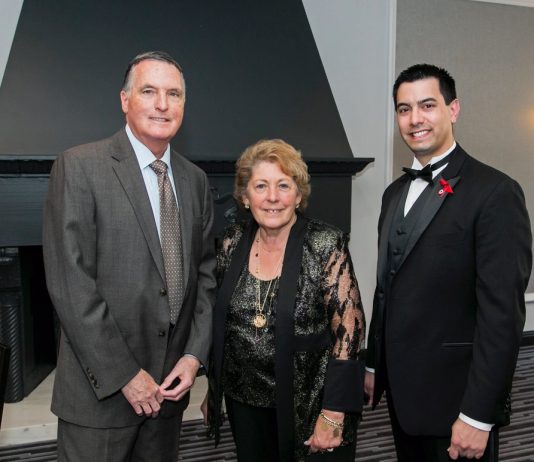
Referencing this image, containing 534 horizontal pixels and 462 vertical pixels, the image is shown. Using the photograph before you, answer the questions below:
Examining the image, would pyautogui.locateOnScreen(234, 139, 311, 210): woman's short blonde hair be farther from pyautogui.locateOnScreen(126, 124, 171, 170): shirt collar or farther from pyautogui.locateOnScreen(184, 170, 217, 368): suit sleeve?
pyautogui.locateOnScreen(126, 124, 171, 170): shirt collar

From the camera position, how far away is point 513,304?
A: 139 centimetres

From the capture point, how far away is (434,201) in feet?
4.97

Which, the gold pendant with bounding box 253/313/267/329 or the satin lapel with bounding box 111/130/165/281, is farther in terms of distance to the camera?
the gold pendant with bounding box 253/313/267/329

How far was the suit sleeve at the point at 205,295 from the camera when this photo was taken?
1695mm

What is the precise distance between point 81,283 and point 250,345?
537 mm

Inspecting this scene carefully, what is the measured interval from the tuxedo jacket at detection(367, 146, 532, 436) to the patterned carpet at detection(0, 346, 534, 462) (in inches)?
48.7

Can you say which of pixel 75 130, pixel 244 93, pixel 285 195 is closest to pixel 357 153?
pixel 244 93

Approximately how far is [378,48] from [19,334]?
292 cm

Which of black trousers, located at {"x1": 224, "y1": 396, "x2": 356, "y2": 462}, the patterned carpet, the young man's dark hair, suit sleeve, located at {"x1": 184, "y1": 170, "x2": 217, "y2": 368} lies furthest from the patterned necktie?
the patterned carpet

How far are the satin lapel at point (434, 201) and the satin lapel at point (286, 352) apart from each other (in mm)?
329

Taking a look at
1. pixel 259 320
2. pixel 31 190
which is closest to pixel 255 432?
pixel 259 320

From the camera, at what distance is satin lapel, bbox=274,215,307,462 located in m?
1.60

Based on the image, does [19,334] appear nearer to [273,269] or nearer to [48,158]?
[48,158]

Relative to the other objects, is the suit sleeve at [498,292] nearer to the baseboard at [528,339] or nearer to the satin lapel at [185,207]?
the satin lapel at [185,207]
